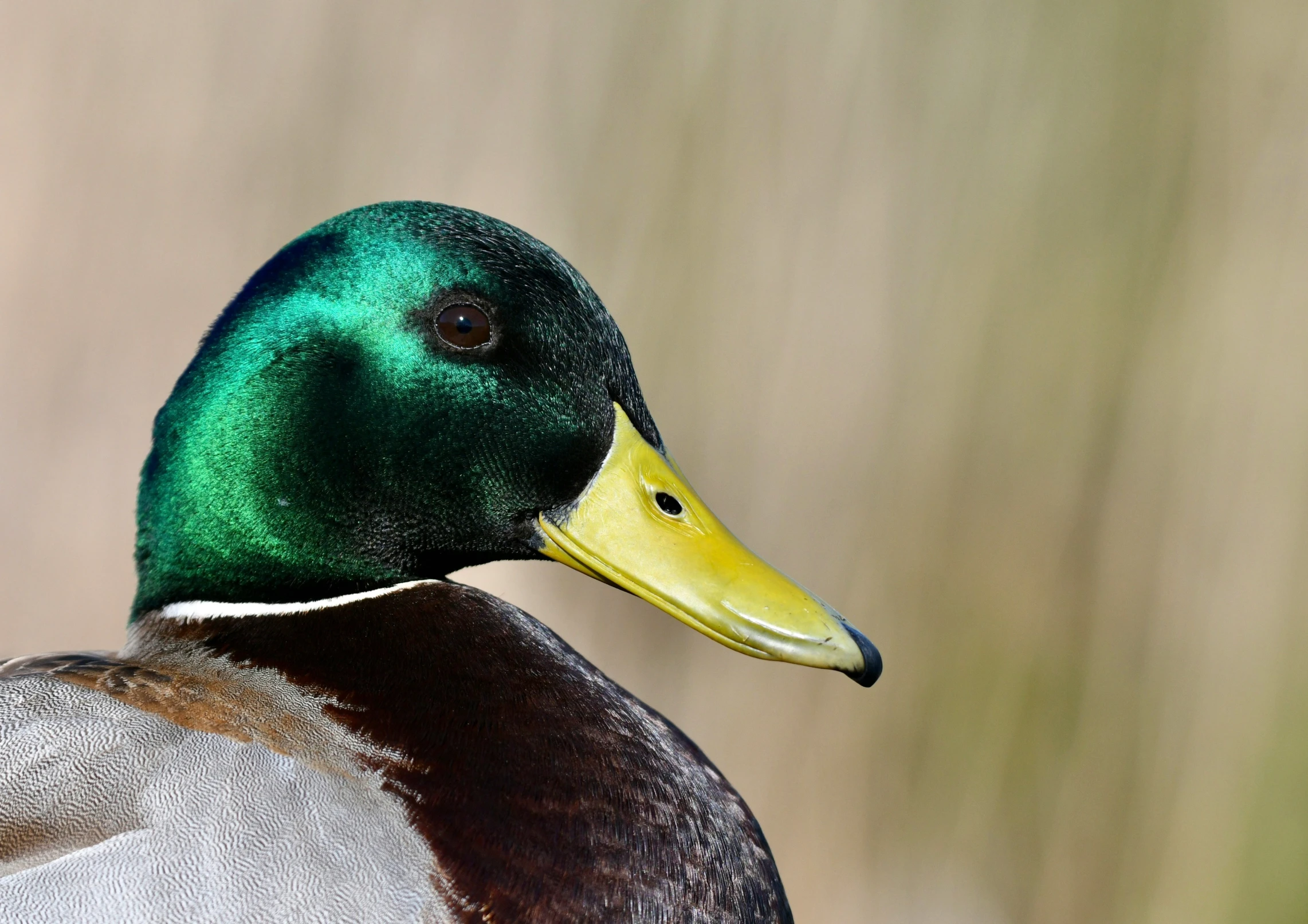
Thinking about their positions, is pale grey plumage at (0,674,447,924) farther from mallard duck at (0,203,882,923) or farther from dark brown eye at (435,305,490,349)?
dark brown eye at (435,305,490,349)

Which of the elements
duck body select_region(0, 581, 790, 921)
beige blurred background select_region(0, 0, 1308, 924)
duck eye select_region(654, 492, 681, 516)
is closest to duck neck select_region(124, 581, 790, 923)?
duck body select_region(0, 581, 790, 921)

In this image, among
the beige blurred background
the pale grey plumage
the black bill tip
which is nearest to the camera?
the pale grey plumage

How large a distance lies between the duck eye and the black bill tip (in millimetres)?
170

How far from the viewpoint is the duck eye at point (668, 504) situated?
0.96 metres

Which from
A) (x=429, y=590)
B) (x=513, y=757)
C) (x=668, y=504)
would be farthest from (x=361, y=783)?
(x=668, y=504)

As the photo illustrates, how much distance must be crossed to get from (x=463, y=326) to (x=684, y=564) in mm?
258

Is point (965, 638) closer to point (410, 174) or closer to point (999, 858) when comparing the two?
point (999, 858)

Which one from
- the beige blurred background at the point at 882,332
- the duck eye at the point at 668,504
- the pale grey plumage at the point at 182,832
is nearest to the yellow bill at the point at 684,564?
the duck eye at the point at 668,504

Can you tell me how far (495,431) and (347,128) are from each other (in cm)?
105

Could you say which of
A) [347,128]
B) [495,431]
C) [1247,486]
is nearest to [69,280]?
[347,128]

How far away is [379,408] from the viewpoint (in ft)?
3.04

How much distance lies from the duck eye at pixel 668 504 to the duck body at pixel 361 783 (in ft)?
0.51

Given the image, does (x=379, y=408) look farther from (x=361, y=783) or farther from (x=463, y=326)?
(x=361, y=783)

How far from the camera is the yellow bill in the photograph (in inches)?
34.7
